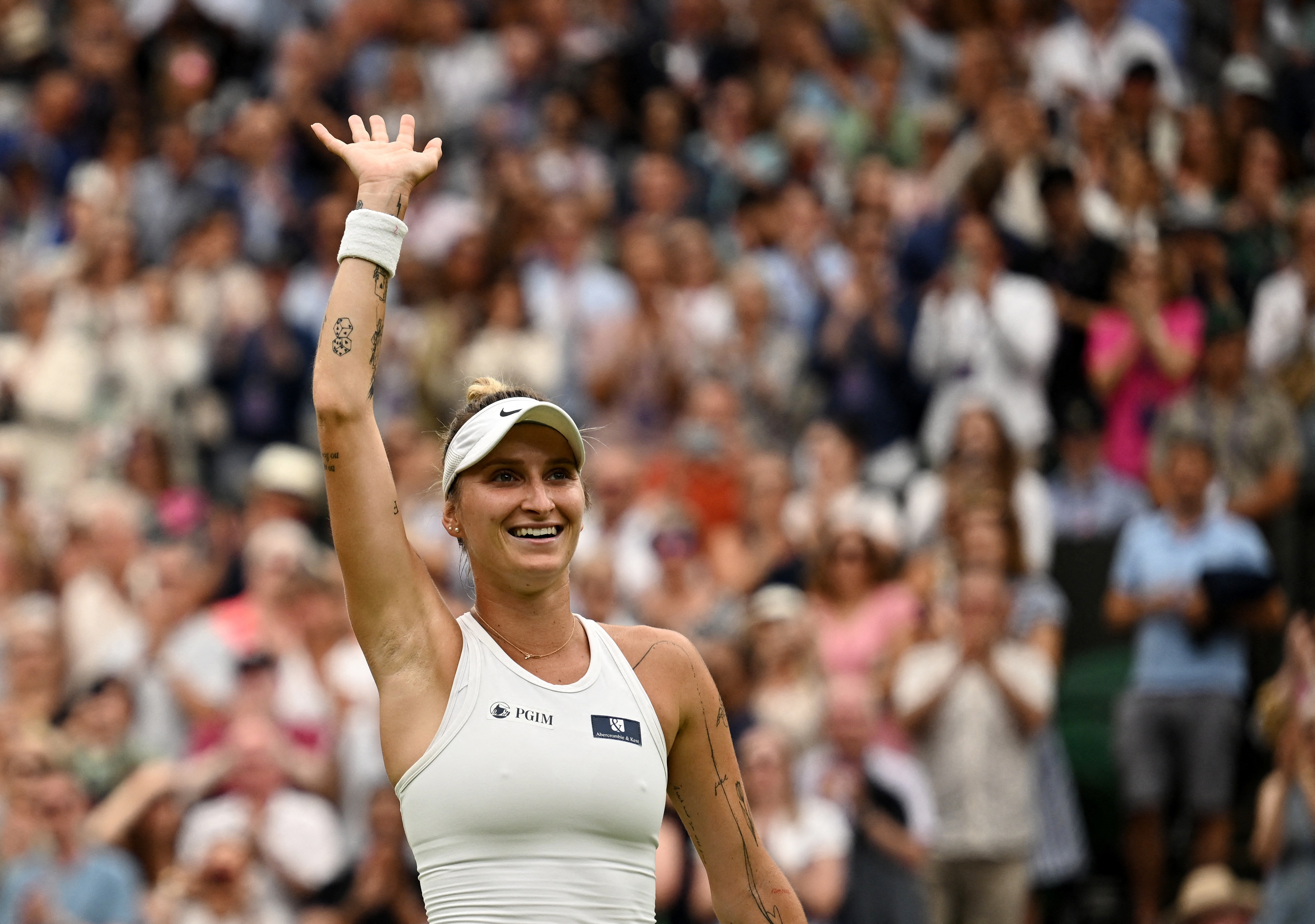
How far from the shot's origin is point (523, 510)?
366 cm

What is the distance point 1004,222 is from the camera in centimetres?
1079

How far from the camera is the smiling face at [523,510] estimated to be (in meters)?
3.65

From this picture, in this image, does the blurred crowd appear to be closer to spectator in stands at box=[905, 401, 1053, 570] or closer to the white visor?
spectator in stands at box=[905, 401, 1053, 570]

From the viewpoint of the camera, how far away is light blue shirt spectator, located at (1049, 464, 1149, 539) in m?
9.59

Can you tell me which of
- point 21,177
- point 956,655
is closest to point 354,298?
point 956,655

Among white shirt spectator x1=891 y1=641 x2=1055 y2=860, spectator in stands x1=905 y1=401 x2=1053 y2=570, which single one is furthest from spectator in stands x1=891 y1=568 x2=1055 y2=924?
spectator in stands x1=905 y1=401 x2=1053 y2=570

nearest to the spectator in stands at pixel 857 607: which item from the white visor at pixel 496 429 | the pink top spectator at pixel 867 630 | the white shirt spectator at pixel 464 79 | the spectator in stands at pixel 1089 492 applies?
the pink top spectator at pixel 867 630

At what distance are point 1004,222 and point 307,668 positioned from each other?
→ 460 cm

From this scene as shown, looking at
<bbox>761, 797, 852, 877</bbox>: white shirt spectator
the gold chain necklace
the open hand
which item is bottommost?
<bbox>761, 797, 852, 877</bbox>: white shirt spectator

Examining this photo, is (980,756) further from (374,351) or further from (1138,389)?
(374,351)

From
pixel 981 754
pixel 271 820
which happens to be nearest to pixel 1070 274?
pixel 981 754

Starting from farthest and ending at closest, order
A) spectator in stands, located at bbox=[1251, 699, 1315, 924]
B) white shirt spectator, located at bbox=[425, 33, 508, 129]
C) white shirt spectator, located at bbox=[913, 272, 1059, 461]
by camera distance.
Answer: white shirt spectator, located at bbox=[425, 33, 508, 129], white shirt spectator, located at bbox=[913, 272, 1059, 461], spectator in stands, located at bbox=[1251, 699, 1315, 924]

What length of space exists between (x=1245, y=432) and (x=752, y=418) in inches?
113

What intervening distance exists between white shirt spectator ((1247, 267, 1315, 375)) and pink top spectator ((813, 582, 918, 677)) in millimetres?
2179
